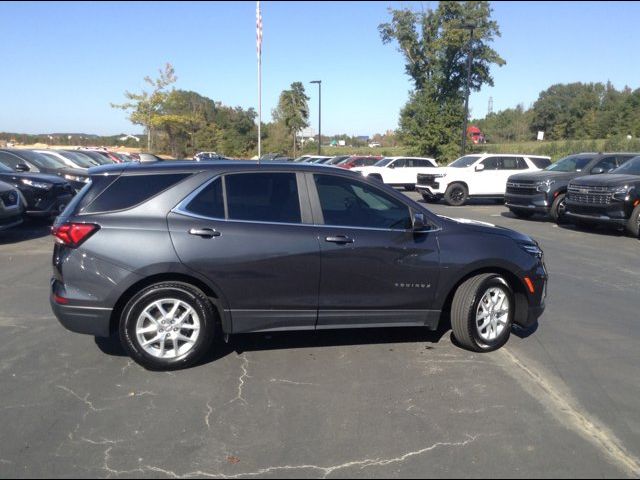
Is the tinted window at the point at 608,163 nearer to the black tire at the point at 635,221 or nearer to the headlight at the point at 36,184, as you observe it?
the black tire at the point at 635,221

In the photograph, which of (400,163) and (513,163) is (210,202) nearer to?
(513,163)

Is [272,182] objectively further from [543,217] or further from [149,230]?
[543,217]

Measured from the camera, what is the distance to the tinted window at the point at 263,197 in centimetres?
483

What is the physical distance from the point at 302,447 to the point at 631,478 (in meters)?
1.87

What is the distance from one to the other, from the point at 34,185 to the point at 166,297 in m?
9.54

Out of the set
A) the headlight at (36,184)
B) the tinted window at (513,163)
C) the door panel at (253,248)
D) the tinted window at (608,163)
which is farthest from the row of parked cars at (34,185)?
the tinted window at (513,163)

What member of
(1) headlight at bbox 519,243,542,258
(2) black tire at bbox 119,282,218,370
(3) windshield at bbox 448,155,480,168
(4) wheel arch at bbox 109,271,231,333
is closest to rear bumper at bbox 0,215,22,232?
(4) wheel arch at bbox 109,271,231,333

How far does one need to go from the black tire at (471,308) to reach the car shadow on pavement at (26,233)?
946 cm

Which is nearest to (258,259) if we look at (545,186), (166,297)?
(166,297)

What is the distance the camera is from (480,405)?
162 inches

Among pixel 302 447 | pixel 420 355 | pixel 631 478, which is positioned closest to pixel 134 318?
pixel 302 447

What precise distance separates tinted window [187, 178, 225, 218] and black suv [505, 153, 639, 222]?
12.1 meters

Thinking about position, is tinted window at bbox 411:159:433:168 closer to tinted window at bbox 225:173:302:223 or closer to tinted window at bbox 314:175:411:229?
tinted window at bbox 314:175:411:229

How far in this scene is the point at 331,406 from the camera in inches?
162
